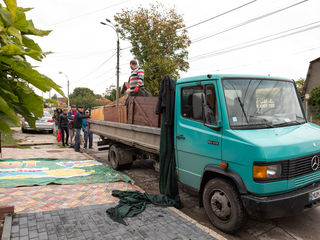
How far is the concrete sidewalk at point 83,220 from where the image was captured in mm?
3035

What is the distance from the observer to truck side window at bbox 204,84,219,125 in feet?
11.8

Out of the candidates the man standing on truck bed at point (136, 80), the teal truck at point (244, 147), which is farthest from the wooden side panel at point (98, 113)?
the teal truck at point (244, 147)

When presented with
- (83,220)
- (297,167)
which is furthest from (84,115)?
(297,167)

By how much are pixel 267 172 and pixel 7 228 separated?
11.3ft

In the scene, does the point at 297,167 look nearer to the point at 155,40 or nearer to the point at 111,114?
the point at 111,114

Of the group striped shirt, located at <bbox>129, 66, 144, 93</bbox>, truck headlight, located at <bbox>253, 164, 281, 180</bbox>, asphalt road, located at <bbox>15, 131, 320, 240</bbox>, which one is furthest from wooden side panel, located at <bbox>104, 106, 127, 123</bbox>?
truck headlight, located at <bbox>253, 164, 281, 180</bbox>

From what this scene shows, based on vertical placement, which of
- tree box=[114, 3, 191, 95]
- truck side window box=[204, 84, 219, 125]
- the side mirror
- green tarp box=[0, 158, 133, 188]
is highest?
tree box=[114, 3, 191, 95]

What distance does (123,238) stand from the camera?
9.73 feet

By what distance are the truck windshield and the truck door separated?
251 mm

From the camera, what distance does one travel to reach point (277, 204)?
2957 millimetres

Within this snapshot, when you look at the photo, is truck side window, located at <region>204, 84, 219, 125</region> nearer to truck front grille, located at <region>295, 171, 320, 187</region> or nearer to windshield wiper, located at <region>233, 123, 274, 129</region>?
windshield wiper, located at <region>233, 123, 274, 129</region>

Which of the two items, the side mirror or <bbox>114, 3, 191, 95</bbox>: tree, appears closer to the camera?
the side mirror

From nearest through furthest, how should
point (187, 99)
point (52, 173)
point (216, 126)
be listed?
point (216, 126) < point (187, 99) < point (52, 173)

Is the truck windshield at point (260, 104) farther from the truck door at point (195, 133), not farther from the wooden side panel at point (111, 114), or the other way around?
the wooden side panel at point (111, 114)
